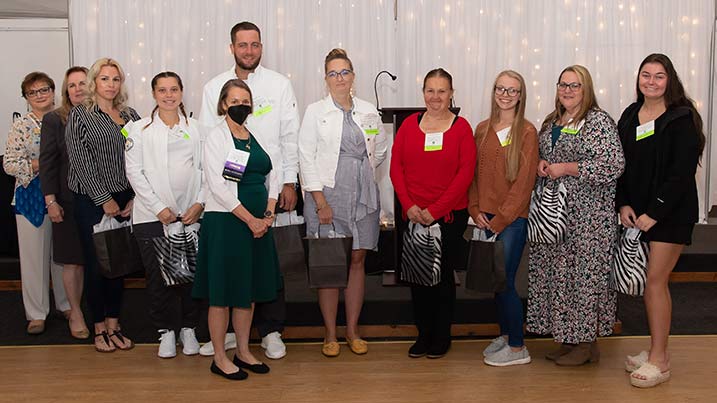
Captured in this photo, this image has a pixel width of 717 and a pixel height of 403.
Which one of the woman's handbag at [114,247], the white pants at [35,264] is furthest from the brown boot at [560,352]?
the white pants at [35,264]

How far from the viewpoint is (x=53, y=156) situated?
15.0ft

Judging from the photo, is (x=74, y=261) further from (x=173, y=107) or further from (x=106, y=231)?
(x=173, y=107)

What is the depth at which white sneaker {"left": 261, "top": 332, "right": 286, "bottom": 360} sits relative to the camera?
4.36 meters

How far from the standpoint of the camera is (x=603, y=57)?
7.34 m

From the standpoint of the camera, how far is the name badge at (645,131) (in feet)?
12.4

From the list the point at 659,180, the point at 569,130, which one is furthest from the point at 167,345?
the point at 659,180

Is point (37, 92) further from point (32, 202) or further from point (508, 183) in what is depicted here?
point (508, 183)

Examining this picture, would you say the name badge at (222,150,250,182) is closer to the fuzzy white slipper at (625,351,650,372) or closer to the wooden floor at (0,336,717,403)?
the wooden floor at (0,336,717,403)

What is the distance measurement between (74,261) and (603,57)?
5166 mm

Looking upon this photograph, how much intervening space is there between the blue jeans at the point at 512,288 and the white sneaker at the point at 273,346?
125 cm

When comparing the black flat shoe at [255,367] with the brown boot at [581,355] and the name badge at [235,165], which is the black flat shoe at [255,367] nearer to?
the name badge at [235,165]

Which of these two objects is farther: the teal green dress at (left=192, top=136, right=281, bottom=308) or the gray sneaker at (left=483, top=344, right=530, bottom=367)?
the gray sneaker at (left=483, top=344, right=530, bottom=367)

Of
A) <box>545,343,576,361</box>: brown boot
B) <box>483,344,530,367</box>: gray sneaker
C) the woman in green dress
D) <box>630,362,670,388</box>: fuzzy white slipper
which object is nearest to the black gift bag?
the woman in green dress

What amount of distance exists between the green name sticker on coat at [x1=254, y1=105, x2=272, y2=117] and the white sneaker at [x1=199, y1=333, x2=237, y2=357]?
4.19ft
